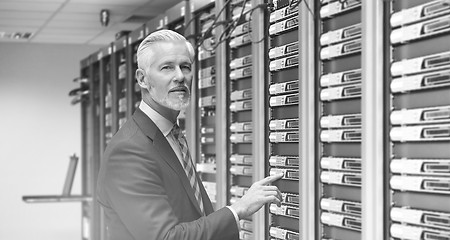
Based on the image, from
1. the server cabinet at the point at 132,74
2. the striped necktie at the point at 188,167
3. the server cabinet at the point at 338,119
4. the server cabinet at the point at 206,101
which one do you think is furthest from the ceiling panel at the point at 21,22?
the striped necktie at the point at 188,167

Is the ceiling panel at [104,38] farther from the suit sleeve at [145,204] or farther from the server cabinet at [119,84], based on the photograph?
the suit sleeve at [145,204]

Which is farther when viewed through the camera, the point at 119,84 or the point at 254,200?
the point at 119,84

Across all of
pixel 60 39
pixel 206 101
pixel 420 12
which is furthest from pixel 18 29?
pixel 420 12

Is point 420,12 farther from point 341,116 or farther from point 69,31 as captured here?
point 69,31

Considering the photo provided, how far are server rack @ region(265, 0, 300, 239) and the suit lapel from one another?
977 mm

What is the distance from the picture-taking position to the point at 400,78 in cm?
250

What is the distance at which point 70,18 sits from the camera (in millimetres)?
8328

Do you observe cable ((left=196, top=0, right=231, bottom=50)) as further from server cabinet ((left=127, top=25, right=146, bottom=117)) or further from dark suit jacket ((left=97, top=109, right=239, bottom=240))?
server cabinet ((left=127, top=25, right=146, bottom=117))

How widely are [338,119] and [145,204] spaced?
3.28 ft

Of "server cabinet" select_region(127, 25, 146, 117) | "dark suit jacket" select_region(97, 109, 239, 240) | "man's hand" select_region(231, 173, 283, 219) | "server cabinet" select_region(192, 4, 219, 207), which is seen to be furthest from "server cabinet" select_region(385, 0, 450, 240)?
"server cabinet" select_region(127, 25, 146, 117)

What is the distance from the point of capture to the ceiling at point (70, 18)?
7.45 m

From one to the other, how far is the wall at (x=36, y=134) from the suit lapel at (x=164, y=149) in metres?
8.71

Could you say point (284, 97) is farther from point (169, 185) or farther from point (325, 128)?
point (169, 185)

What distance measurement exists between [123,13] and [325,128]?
5.34 meters
